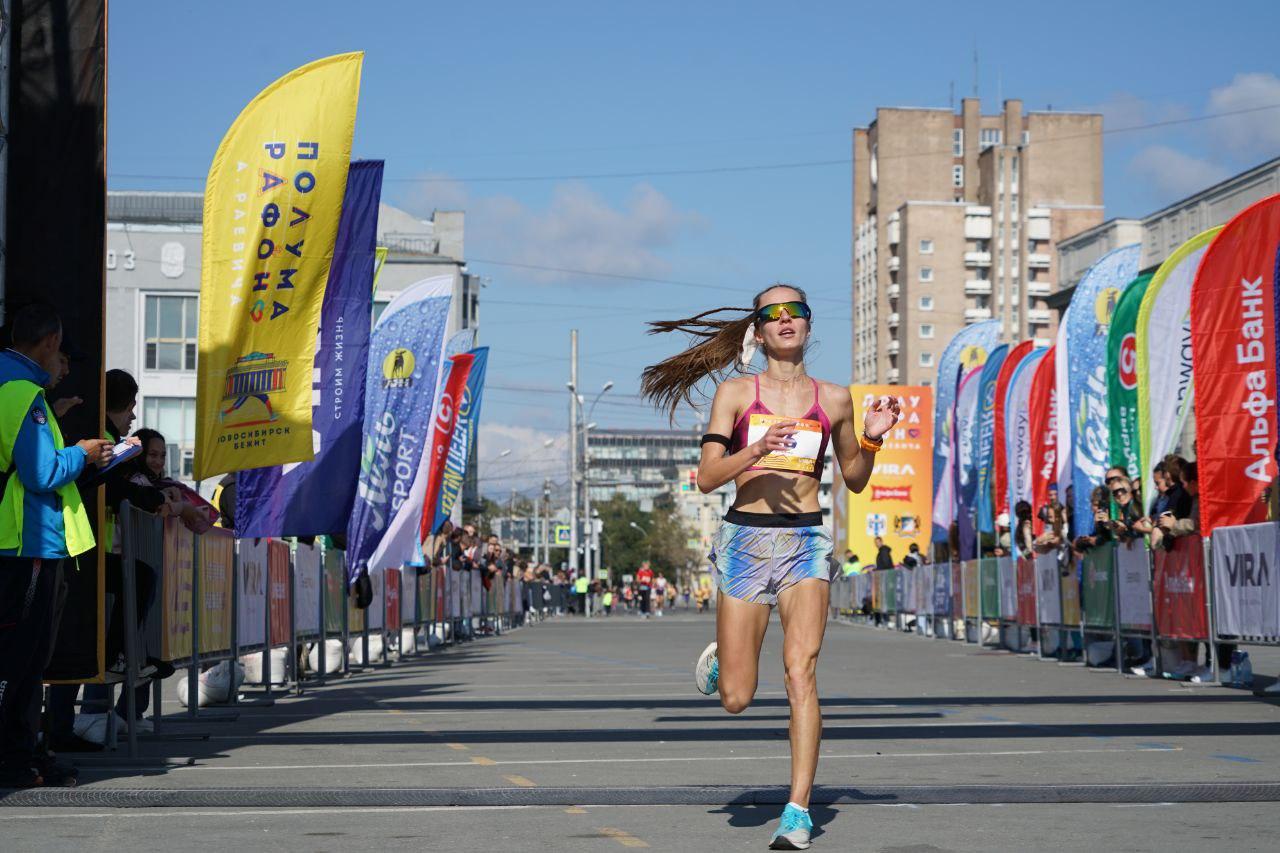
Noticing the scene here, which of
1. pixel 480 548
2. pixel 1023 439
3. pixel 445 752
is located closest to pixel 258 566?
pixel 445 752

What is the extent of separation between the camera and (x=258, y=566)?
556 inches

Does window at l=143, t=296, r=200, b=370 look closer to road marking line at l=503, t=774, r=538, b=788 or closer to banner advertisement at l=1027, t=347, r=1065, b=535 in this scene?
banner advertisement at l=1027, t=347, r=1065, b=535

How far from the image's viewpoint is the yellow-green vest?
7.80 meters

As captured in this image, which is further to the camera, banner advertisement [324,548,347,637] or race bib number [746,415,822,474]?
banner advertisement [324,548,347,637]

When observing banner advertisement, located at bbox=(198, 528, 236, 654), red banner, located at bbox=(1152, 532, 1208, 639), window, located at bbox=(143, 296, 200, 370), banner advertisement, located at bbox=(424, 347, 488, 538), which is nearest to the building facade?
window, located at bbox=(143, 296, 200, 370)

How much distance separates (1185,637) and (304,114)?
29.0 feet

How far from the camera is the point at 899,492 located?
52.9 metres

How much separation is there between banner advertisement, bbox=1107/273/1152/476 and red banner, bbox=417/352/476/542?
7.93 m

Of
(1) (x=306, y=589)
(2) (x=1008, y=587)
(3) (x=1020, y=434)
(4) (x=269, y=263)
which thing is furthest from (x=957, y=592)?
(4) (x=269, y=263)

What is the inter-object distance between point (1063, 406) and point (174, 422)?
206 feet

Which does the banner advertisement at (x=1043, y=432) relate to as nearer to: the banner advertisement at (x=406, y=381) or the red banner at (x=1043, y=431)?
the red banner at (x=1043, y=431)

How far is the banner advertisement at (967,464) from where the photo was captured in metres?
29.8

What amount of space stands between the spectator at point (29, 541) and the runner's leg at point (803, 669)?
316 centimetres

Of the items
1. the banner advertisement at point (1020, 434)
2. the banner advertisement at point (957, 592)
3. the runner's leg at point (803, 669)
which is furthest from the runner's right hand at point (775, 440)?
the banner advertisement at point (957, 592)
